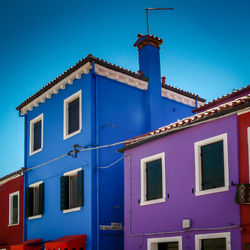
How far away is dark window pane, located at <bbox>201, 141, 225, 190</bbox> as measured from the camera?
1138cm

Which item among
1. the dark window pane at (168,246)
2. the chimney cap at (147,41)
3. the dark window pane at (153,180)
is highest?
the chimney cap at (147,41)

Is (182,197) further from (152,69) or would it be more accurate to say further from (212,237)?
(152,69)

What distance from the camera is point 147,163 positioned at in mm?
13867

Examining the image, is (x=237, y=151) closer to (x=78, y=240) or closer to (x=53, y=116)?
(x=78, y=240)

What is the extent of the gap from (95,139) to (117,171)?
1.52m

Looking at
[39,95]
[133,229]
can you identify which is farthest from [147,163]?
[39,95]

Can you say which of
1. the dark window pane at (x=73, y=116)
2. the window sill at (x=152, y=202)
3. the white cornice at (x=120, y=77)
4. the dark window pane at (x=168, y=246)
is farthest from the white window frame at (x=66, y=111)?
the dark window pane at (x=168, y=246)

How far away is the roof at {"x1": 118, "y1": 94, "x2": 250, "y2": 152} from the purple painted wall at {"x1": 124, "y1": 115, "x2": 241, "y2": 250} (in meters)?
0.17

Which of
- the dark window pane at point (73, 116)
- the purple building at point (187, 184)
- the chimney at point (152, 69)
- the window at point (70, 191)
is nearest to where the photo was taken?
the purple building at point (187, 184)

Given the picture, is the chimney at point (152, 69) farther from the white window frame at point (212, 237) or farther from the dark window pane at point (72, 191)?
the white window frame at point (212, 237)

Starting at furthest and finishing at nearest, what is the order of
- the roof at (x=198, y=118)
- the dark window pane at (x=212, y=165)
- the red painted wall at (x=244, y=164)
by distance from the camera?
the dark window pane at (x=212, y=165)
the roof at (x=198, y=118)
the red painted wall at (x=244, y=164)

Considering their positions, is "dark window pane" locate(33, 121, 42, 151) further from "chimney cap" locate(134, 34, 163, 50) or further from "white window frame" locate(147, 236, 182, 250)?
"white window frame" locate(147, 236, 182, 250)

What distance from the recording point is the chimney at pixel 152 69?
18170mm

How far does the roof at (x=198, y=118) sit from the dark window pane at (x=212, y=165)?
783mm
